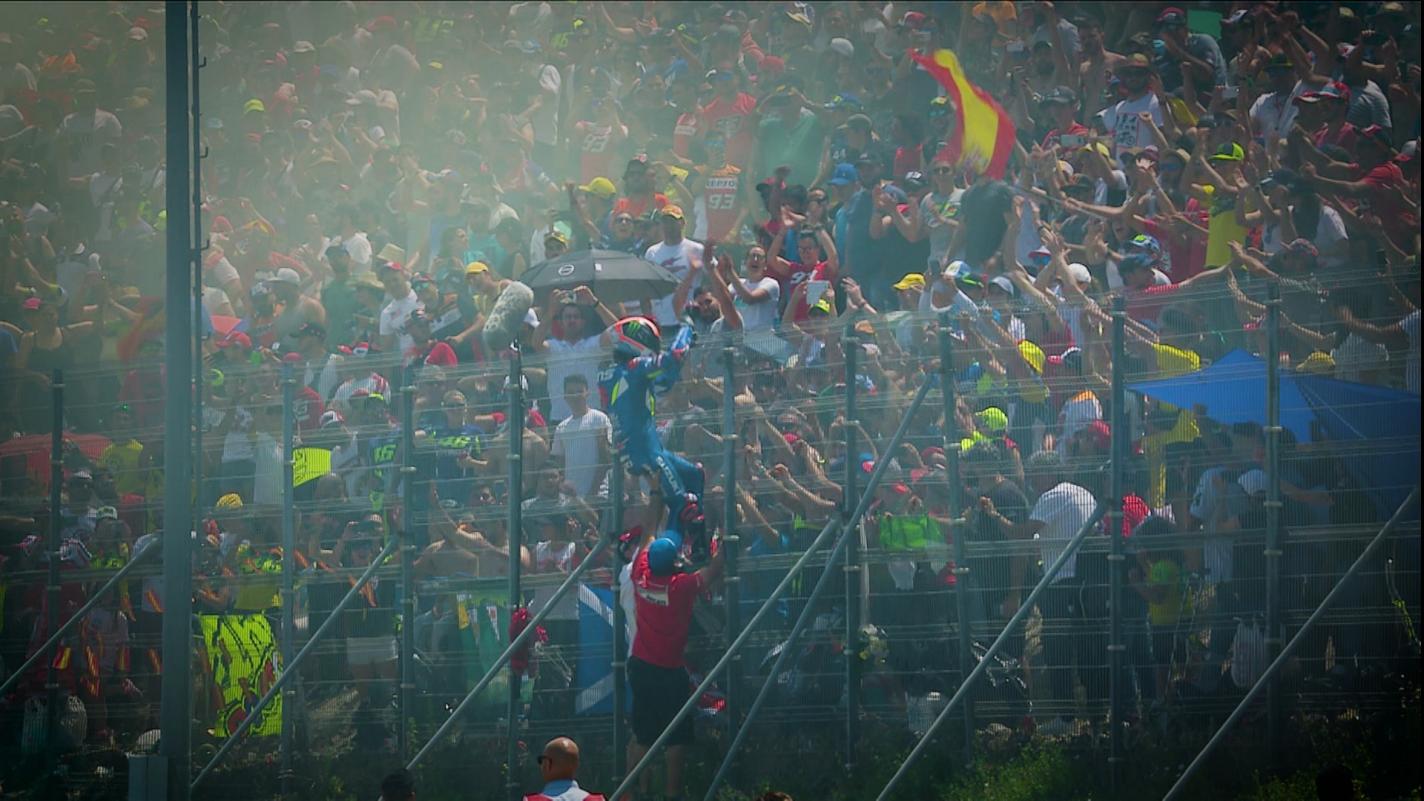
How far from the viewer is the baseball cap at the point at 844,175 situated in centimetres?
1683

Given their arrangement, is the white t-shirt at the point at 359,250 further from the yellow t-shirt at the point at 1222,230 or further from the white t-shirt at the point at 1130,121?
the yellow t-shirt at the point at 1222,230

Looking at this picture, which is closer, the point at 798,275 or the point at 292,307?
the point at 798,275

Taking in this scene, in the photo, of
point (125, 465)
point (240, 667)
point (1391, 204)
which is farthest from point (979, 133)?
point (240, 667)

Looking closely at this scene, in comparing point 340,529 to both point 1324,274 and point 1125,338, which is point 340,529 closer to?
point 1125,338

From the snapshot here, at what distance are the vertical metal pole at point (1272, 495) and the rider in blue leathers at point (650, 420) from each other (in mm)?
3373

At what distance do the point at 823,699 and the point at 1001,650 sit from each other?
3.79 ft

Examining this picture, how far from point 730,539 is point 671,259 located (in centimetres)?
499

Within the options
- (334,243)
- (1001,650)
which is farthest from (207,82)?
(1001,650)

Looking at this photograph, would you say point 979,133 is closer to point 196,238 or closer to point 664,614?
point 664,614

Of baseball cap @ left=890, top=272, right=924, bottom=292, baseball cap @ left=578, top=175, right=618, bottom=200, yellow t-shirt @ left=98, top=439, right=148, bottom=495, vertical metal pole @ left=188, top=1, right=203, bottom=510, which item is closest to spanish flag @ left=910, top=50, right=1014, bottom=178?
baseball cap @ left=890, top=272, right=924, bottom=292

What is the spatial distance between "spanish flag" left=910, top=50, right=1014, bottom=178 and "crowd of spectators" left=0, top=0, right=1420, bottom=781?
0.20 m

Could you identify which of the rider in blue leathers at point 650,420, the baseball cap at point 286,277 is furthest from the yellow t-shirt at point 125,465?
the baseball cap at point 286,277

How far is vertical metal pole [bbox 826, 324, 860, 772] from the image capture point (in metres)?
12.1

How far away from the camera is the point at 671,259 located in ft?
56.2
